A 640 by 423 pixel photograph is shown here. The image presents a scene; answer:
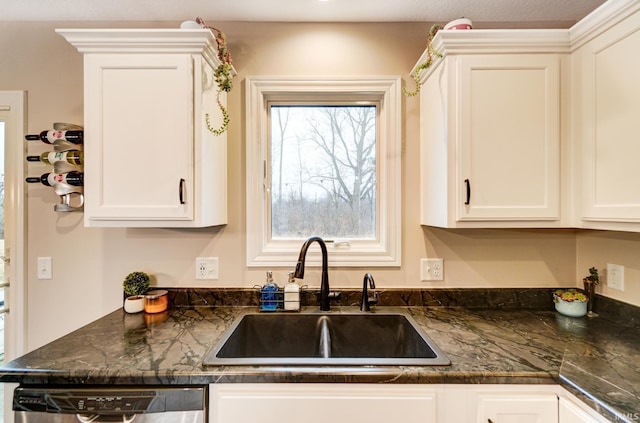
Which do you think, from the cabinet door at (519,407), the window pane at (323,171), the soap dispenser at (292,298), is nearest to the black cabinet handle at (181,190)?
the window pane at (323,171)

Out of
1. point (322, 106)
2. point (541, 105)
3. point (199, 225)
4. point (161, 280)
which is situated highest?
point (322, 106)

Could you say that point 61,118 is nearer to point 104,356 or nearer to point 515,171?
point 104,356

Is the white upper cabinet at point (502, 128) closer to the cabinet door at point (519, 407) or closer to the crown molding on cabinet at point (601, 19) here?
the crown molding on cabinet at point (601, 19)

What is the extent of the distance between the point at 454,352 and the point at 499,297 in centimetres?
73

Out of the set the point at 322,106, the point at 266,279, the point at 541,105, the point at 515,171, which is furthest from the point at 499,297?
the point at 322,106

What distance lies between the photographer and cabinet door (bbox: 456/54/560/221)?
4.55 feet

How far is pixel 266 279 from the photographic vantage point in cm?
172

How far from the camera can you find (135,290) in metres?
1.63

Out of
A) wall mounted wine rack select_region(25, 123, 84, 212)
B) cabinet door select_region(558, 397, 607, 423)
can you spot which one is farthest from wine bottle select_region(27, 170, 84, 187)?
cabinet door select_region(558, 397, 607, 423)

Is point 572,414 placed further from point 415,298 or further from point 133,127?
point 133,127

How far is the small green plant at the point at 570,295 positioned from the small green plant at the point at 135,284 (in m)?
2.17

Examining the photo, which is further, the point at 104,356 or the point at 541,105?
the point at 541,105

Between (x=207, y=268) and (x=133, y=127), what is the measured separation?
0.80 meters

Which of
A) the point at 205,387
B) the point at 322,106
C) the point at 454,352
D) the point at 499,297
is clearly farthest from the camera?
the point at 322,106
